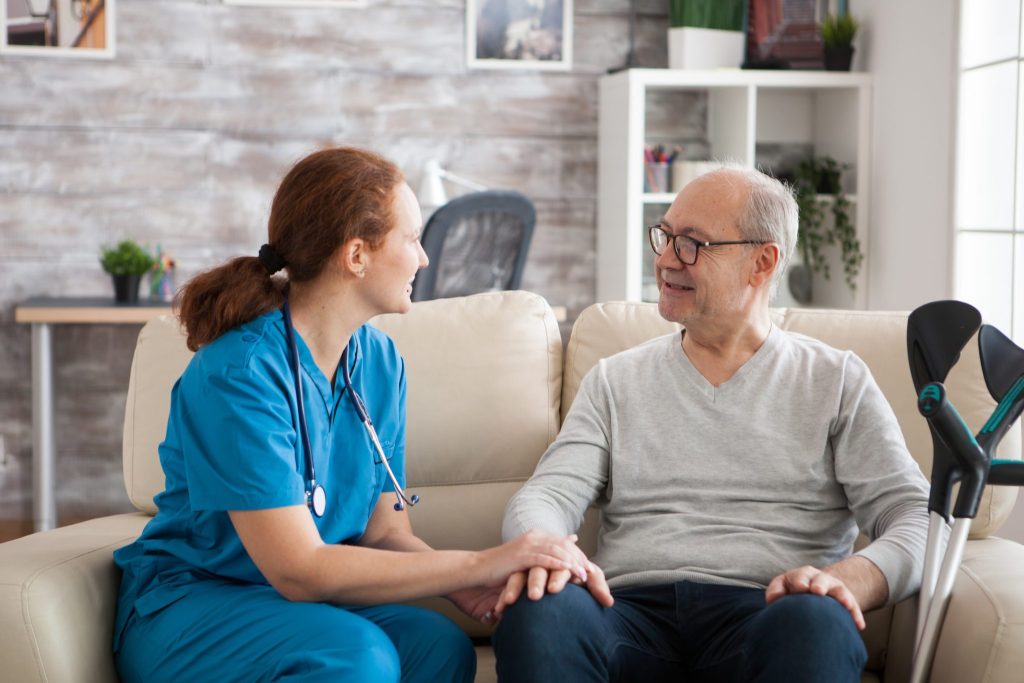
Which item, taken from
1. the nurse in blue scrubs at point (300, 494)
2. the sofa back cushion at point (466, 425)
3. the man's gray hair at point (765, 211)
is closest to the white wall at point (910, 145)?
the man's gray hair at point (765, 211)

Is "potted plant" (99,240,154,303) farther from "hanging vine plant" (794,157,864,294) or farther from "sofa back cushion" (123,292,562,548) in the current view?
"hanging vine plant" (794,157,864,294)

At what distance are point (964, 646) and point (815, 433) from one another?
0.38 metres

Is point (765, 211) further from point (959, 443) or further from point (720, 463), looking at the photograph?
point (959, 443)

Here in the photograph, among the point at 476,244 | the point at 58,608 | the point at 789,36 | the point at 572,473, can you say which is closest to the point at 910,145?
the point at 789,36

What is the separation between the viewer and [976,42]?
3441mm

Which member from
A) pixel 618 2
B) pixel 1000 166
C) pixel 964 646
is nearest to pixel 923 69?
pixel 1000 166

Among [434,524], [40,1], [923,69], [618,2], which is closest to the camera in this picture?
[434,524]

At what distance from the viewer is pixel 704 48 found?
4.21m

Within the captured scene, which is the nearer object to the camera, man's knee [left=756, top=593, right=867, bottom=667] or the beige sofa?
man's knee [left=756, top=593, right=867, bottom=667]

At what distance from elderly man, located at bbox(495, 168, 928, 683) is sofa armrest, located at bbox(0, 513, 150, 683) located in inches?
23.2

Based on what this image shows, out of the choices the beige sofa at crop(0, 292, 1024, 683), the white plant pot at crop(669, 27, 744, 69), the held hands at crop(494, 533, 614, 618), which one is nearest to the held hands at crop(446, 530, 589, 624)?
the held hands at crop(494, 533, 614, 618)

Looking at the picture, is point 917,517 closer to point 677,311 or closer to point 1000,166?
point 677,311

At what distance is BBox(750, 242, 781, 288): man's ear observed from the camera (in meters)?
1.88

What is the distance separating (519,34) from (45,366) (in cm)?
201
